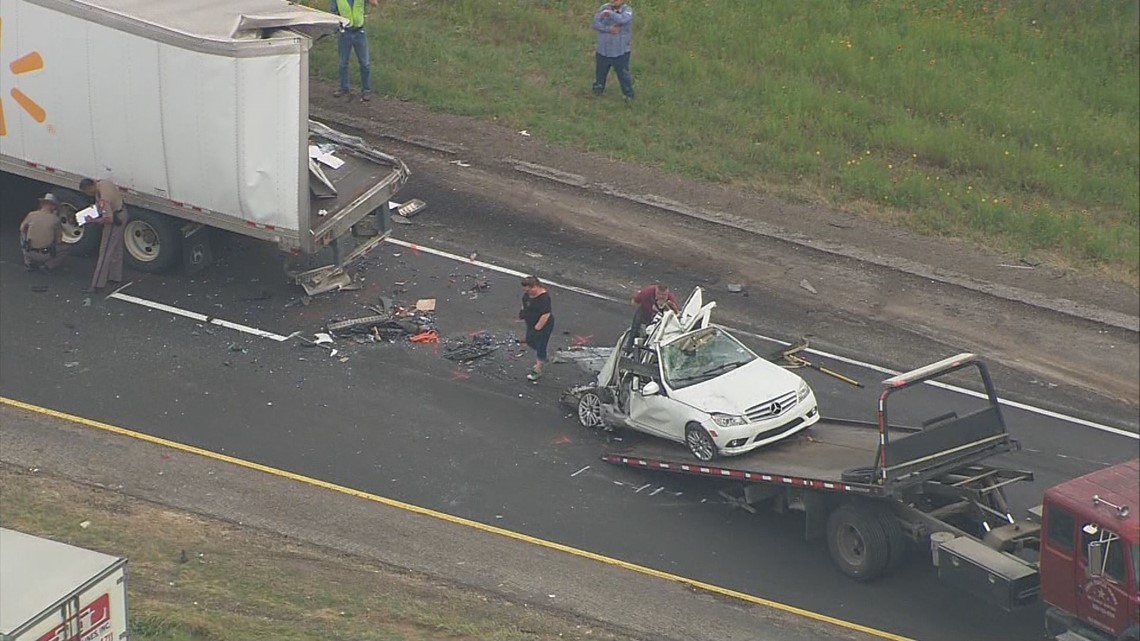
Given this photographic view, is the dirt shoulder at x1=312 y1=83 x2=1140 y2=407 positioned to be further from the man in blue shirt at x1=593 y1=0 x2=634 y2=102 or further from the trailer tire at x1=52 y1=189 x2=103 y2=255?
the trailer tire at x1=52 y1=189 x2=103 y2=255

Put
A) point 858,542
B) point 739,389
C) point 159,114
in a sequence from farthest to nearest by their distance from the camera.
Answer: point 159,114, point 739,389, point 858,542

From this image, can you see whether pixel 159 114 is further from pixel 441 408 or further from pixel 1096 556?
pixel 1096 556

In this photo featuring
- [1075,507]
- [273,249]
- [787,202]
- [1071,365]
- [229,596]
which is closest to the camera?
[1075,507]

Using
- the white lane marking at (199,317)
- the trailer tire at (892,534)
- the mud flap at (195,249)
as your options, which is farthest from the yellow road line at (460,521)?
the mud flap at (195,249)

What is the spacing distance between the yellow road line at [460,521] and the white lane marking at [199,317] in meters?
2.54

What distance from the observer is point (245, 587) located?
1495 cm

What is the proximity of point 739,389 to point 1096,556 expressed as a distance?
4.67 metres

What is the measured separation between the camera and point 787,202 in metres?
23.6

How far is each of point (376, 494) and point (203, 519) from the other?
1.83m

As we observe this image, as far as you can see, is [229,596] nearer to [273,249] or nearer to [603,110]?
[273,249]

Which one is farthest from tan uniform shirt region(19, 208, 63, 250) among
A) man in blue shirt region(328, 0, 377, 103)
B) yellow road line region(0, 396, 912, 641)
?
man in blue shirt region(328, 0, 377, 103)

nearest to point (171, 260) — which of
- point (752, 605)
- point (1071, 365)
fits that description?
point (752, 605)

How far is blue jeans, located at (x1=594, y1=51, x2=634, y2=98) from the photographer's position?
1010 inches

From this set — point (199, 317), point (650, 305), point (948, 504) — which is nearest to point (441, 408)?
point (650, 305)
